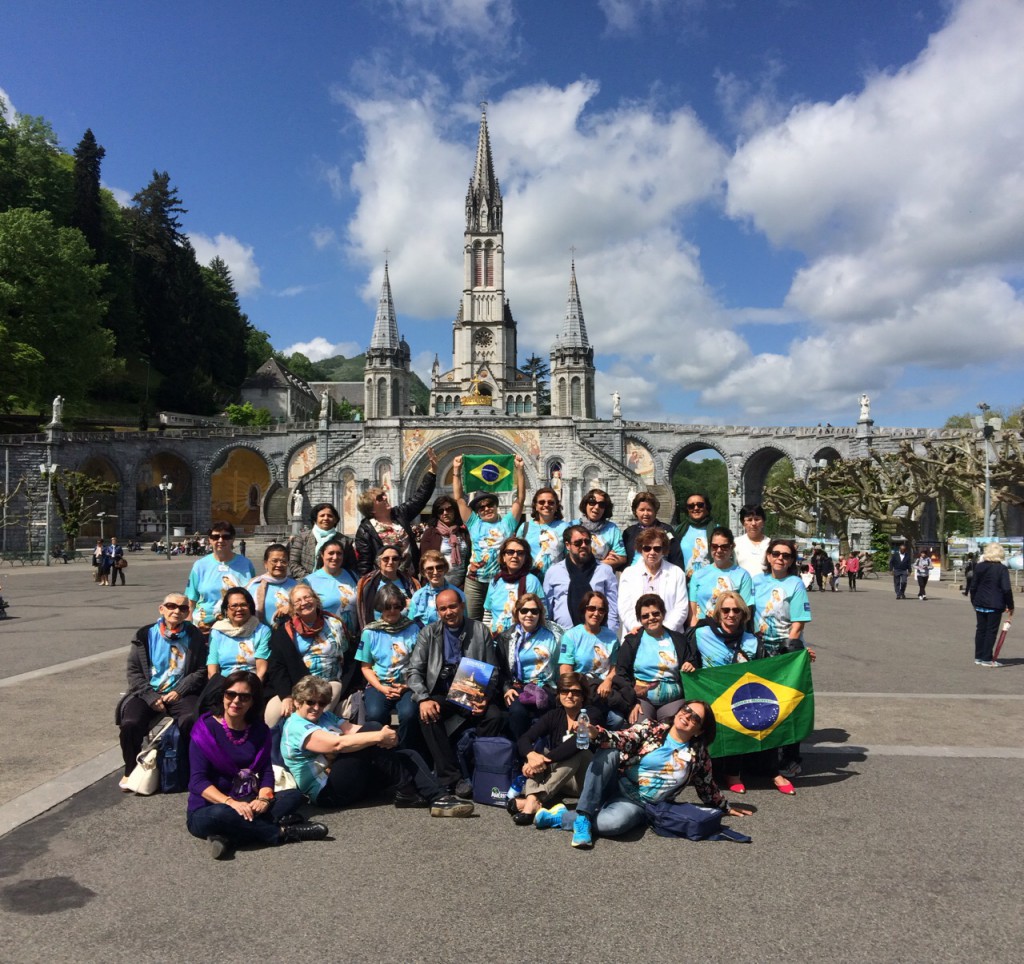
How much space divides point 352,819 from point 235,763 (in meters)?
0.80

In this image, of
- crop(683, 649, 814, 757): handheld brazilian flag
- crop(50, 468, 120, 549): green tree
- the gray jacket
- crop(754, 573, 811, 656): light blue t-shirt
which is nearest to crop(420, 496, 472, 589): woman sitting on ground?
the gray jacket

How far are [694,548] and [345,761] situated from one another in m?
3.28

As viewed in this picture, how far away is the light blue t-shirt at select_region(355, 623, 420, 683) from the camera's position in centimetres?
534

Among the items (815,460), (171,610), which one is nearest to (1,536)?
(171,610)

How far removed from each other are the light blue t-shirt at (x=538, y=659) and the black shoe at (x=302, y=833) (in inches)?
61.4

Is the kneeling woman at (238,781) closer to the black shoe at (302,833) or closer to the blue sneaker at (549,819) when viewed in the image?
the black shoe at (302,833)

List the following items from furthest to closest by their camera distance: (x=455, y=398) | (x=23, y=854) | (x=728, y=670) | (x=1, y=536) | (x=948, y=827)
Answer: (x=455, y=398) → (x=1, y=536) → (x=728, y=670) → (x=948, y=827) → (x=23, y=854)

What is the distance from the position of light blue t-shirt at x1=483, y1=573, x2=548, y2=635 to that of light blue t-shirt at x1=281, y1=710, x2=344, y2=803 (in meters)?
1.38

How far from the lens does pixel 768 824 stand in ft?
14.7

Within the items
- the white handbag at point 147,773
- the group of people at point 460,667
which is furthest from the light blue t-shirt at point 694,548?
the white handbag at point 147,773

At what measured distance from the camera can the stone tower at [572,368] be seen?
65.3m

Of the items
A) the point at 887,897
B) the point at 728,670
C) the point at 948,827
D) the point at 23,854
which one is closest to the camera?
the point at 887,897

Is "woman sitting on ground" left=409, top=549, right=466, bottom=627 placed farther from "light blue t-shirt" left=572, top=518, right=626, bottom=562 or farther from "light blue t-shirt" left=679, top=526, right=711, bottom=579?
"light blue t-shirt" left=679, top=526, right=711, bottom=579

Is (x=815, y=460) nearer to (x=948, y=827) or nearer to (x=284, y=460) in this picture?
(x=284, y=460)
